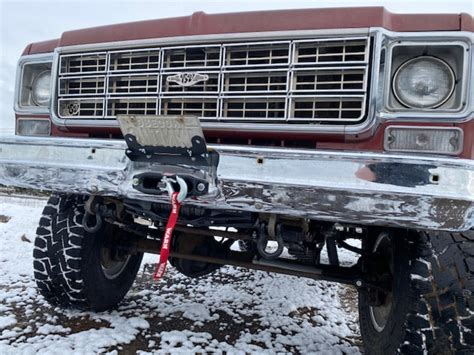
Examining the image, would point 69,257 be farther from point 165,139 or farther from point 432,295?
point 432,295

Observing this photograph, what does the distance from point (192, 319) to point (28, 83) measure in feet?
6.39

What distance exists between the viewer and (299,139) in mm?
2072

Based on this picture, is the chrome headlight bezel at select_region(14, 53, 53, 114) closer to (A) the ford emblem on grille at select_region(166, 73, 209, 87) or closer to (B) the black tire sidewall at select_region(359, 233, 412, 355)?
(A) the ford emblem on grille at select_region(166, 73, 209, 87)

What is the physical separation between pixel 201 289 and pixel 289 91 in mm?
2411

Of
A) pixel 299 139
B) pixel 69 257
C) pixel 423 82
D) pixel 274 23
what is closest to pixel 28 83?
pixel 69 257

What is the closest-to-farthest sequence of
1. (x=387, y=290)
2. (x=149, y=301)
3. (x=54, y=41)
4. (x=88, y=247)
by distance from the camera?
1. (x=387, y=290)
2. (x=54, y=41)
3. (x=88, y=247)
4. (x=149, y=301)

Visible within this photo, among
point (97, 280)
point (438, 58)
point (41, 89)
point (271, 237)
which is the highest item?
point (438, 58)

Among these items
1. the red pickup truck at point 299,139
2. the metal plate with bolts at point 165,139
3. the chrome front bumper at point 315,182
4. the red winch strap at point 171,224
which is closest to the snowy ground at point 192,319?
the red pickup truck at point 299,139

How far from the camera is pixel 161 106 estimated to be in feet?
7.52

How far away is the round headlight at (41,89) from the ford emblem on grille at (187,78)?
100 centimetres

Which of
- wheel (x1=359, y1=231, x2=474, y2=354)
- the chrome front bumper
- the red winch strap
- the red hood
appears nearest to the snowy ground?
wheel (x1=359, y1=231, x2=474, y2=354)

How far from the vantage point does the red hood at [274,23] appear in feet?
6.26

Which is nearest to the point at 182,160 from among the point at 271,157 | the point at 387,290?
the point at 271,157

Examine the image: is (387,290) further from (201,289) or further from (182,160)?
(201,289)
